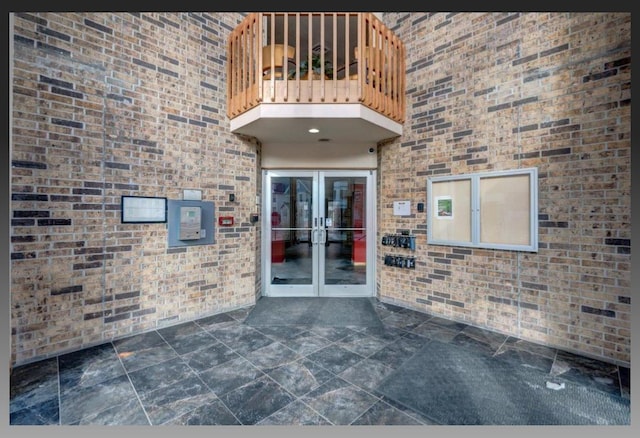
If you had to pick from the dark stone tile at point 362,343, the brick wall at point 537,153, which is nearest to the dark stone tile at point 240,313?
the dark stone tile at point 362,343

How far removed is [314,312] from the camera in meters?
4.06

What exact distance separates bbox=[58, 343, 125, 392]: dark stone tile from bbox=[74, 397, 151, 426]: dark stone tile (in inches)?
20.0

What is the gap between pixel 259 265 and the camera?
474cm

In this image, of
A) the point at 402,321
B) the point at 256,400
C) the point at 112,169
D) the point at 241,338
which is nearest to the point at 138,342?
the point at 241,338

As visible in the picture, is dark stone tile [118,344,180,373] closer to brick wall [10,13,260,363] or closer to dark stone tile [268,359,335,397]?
brick wall [10,13,260,363]

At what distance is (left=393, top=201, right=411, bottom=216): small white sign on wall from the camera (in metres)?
4.25

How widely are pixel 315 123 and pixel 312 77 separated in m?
0.56

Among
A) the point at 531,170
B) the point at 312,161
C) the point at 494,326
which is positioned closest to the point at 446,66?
the point at 531,170

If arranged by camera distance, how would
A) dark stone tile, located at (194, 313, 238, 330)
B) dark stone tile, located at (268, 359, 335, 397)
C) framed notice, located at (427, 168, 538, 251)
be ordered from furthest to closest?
dark stone tile, located at (194, 313, 238, 330) < framed notice, located at (427, 168, 538, 251) < dark stone tile, located at (268, 359, 335, 397)

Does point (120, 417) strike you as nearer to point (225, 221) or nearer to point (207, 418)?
point (207, 418)

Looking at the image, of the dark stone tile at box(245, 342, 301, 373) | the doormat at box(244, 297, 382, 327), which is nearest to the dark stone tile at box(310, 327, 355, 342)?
the doormat at box(244, 297, 382, 327)

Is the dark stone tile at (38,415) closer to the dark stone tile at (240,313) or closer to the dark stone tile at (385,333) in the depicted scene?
the dark stone tile at (240,313)

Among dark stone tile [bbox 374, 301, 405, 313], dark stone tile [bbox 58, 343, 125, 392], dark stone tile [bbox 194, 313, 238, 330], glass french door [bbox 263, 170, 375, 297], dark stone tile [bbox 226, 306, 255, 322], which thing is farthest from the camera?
glass french door [bbox 263, 170, 375, 297]

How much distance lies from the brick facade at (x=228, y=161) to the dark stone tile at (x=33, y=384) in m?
0.17
